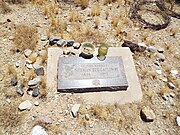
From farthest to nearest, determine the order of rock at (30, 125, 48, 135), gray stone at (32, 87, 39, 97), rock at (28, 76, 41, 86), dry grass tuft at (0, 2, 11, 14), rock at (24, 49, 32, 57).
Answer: dry grass tuft at (0, 2, 11, 14)
rock at (24, 49, 32, 57)
rock at (28, 76, 41, 86)
gray stone at (32, 87, 39, 97)
rock at (30, 125, 48, 135)

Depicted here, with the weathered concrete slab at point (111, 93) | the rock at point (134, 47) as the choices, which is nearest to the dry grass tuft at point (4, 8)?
the weathered concrete slab at point (111, 93)

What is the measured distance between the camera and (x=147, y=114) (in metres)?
3.82

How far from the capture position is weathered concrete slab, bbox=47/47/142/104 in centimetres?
392

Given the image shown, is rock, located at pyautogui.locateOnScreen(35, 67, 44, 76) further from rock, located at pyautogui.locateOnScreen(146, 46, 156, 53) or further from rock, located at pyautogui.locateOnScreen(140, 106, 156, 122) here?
rock, located at pyautogui.locateOnScreen(146, 46, 156, 53)

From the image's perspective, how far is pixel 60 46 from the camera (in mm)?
4590

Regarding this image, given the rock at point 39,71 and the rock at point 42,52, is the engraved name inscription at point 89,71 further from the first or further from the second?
the rock at point 42,52

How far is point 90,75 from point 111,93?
1.38ft

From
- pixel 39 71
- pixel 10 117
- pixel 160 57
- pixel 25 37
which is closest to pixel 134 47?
pixel 160 57

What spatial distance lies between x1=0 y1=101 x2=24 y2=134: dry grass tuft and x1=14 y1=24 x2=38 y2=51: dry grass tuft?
1.19 meters

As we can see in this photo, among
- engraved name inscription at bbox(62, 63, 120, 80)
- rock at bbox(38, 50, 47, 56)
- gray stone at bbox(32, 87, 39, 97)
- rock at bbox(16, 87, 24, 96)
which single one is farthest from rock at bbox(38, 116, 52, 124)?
rock at bbox(38, 50, 47, 56)

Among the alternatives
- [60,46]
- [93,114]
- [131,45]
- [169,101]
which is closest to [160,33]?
[131,45]

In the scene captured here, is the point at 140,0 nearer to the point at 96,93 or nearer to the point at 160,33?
the point at 160,33

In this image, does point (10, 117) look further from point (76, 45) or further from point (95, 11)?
point (95, 11)

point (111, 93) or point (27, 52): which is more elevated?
point (27, 52)
